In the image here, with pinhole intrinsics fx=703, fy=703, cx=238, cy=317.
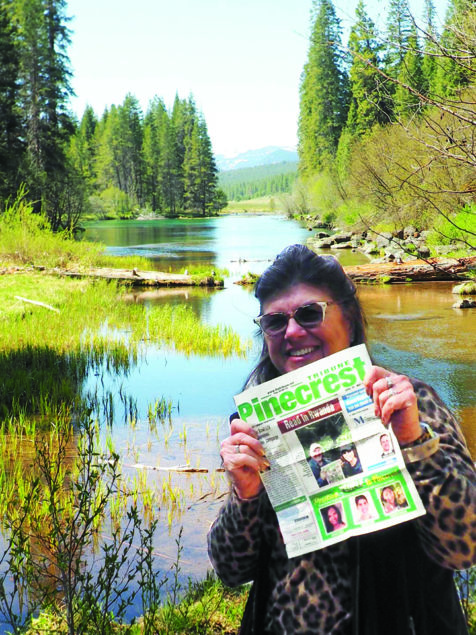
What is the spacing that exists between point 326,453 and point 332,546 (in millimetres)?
292

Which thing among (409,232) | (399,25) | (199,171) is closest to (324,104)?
(199,171)

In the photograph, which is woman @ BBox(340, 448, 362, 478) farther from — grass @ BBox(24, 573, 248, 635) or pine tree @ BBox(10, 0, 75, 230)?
pine tree @ BBox(10, 0, 75, 230)

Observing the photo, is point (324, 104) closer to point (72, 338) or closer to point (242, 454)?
point (72, 338)

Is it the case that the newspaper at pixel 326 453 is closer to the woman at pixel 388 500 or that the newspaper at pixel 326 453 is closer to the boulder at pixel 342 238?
the woman at pixel 388 500

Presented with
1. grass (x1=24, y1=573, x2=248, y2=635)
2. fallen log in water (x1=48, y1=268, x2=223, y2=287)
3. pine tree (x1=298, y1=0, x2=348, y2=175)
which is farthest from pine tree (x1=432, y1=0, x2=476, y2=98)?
pine tree (x1=298, y1=0, x2=348, y2=175)

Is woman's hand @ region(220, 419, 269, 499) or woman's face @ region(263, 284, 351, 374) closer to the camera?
woman's hand @ region(220, 419, 269, 499)

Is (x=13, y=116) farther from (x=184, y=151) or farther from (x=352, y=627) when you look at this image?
(x=184, y=151)

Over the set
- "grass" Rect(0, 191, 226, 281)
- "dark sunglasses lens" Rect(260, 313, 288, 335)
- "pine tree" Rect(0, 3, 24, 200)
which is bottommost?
"grass" Rect(0, 191, 226, 281)

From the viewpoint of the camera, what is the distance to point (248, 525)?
1876 millimetres

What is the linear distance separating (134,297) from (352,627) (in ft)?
60.3

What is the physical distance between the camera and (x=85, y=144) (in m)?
94.7

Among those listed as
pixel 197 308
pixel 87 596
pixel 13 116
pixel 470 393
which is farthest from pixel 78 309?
pixel 13 116

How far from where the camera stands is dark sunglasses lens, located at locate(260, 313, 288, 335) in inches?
79.0

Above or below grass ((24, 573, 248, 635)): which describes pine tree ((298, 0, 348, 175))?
above
